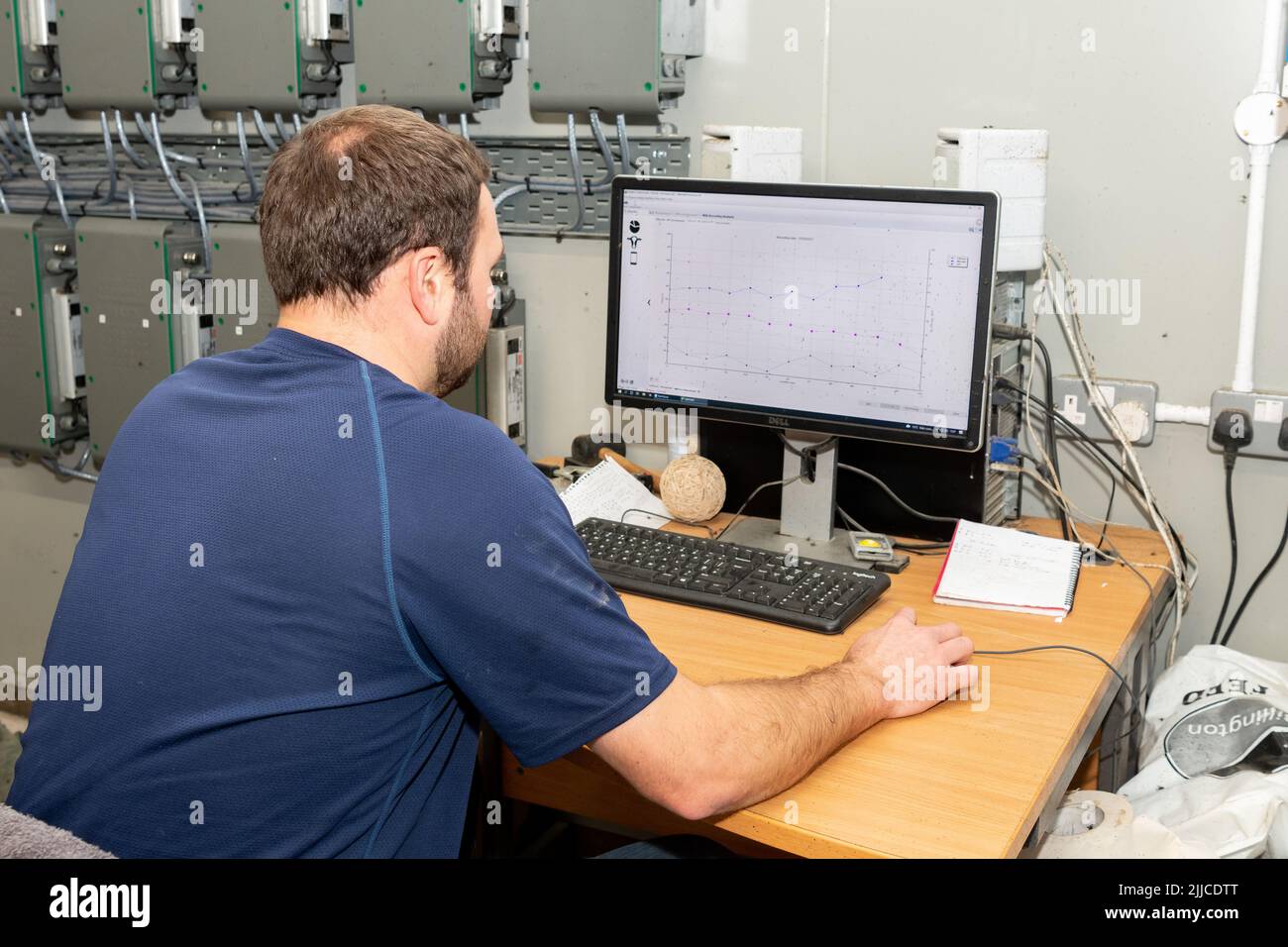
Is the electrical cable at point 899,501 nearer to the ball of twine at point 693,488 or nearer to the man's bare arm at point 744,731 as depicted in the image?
the ball of twine at point 693,488

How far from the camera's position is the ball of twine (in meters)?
1.87

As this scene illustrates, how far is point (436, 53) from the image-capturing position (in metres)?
2.19

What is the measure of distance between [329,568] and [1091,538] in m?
1.24

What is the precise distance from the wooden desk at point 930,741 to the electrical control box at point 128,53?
158 cm

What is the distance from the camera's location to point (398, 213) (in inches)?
46.5

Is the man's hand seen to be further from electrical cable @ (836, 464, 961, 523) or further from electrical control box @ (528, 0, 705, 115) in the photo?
electrical control box @ (528, 0, 705, 115)

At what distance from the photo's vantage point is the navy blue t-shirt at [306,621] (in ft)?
3.38

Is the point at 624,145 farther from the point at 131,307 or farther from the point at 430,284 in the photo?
the point at 131,307

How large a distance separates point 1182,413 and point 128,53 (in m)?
2.10

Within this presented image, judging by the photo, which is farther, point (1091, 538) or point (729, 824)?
point (1091, 538)

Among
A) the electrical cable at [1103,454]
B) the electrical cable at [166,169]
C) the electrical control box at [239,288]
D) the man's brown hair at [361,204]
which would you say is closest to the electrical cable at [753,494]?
the electrical cable at [1103,454]

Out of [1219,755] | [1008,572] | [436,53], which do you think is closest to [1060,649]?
[1008,572]

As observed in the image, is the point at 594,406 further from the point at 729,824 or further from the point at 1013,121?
the point at 729,824
